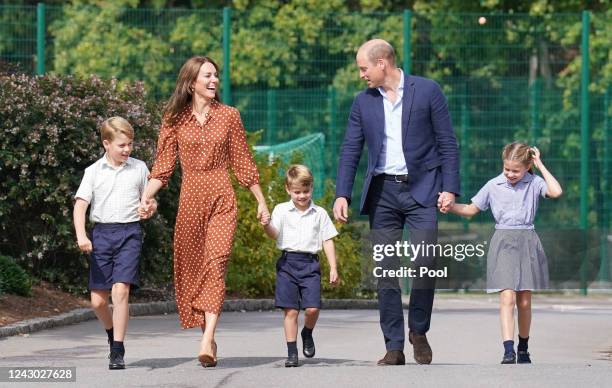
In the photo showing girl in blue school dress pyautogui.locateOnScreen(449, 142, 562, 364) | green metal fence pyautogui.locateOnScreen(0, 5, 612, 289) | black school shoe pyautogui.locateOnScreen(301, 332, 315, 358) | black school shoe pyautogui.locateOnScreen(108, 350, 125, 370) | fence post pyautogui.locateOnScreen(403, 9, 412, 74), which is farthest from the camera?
fence post pyautogui.locateOnScreen(403, 9, 412, 74)

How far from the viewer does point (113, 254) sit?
1045cm

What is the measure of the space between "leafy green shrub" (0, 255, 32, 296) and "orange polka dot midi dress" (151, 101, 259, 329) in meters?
3.82

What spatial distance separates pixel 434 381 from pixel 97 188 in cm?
260

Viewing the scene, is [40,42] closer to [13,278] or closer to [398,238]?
[13,278]

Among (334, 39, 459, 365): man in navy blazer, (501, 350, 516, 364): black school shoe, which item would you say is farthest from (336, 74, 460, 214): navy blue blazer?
(501, 350, 516, 364): black school shoe

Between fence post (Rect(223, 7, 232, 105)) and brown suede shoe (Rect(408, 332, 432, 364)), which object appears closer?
brown suede shoe (Rect(408, 332, 432, 364))

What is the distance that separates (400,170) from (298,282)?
3.57ft

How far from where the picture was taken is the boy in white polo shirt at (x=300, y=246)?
1079cm

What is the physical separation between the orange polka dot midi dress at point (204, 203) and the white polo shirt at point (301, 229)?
19.4 inches

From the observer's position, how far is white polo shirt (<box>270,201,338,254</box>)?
10836 mm

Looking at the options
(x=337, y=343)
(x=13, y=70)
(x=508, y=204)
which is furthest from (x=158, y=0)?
(x=508, y=204)

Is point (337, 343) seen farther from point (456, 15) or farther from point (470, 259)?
point (456, 15)

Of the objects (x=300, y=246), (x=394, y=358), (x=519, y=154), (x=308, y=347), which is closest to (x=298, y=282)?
(x=300, y=246)

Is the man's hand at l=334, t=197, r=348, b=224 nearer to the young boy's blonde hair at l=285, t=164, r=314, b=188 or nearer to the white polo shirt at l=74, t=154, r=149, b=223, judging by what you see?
the young boy's blonde hair at l=285, t=164, r=314, b=188
